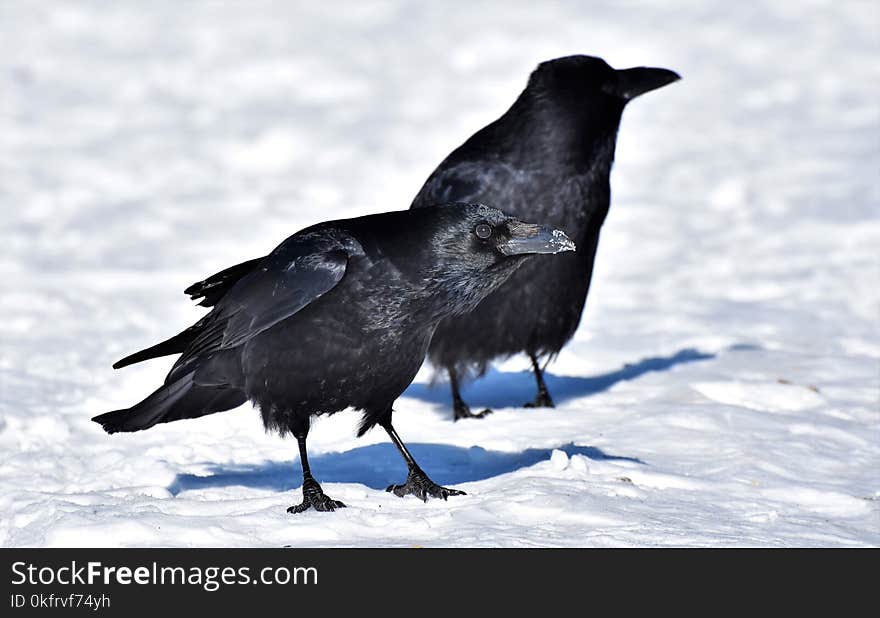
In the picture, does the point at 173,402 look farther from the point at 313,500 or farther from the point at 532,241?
the point at 532,241

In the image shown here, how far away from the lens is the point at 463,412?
21.1 feet

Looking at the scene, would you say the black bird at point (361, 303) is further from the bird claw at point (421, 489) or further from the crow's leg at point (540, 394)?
the crow's leg at point (540, 394)

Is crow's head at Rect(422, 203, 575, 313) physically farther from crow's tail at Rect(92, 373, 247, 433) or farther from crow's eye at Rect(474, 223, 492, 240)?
crow's tail at Rect(92, 373, 247, 433)

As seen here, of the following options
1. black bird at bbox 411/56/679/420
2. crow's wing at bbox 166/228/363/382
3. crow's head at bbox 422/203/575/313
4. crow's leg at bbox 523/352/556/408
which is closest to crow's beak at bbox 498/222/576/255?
crow's head at bbox 422/203/575/313

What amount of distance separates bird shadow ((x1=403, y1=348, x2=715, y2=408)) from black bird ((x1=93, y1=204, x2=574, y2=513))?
2.08 metres

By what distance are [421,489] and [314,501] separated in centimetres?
40

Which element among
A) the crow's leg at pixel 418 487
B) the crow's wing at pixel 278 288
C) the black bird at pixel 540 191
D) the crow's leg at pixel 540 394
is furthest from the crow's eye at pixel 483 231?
the crow's leg at pixel 540 394

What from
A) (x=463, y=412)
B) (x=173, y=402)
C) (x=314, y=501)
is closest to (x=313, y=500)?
(x=314, y=501)

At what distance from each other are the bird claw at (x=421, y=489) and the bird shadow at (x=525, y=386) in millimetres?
1878

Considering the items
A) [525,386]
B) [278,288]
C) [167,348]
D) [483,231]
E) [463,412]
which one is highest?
[483,231]

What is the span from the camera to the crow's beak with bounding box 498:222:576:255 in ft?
14.9

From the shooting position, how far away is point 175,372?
16.8 ft
